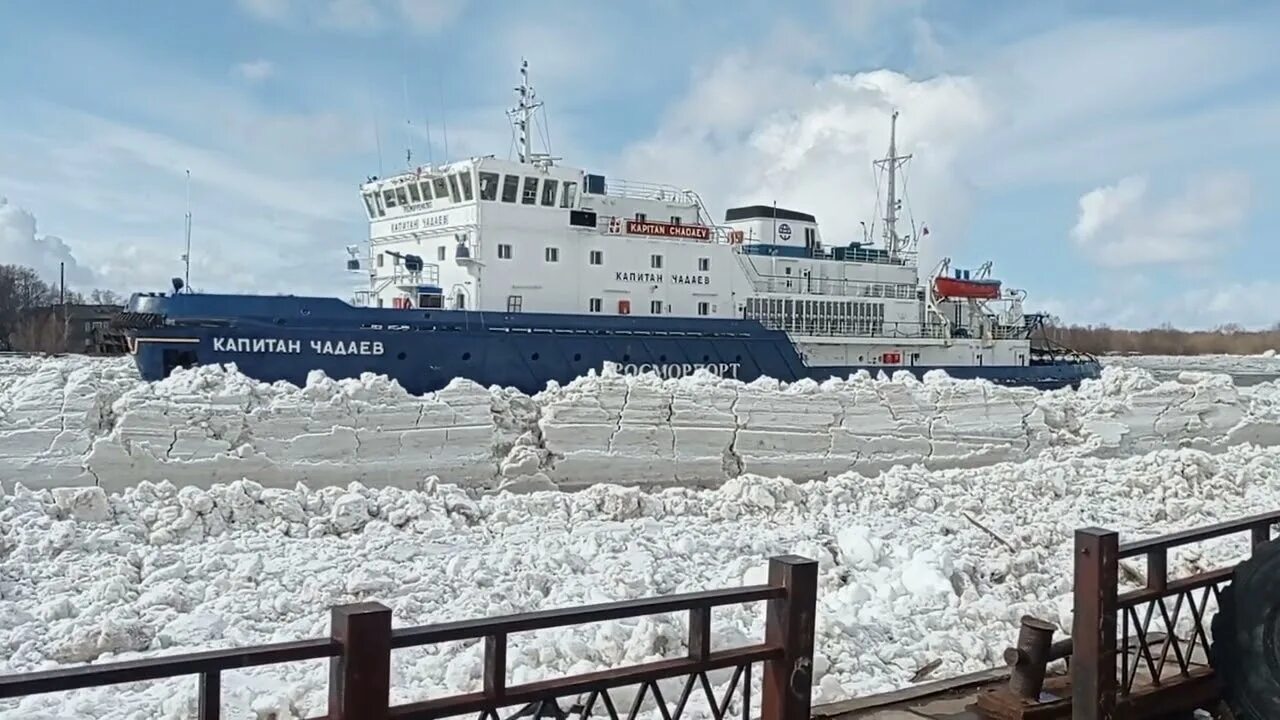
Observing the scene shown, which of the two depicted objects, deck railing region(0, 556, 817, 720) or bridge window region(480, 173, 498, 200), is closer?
deck railing region(0, 556, 817, 720)

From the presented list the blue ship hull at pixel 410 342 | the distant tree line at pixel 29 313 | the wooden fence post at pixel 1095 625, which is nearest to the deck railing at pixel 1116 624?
the wooden fence post at pixel 1095 625

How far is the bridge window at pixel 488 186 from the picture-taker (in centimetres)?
1617

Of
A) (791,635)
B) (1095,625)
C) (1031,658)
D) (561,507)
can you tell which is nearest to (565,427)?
(561,507)

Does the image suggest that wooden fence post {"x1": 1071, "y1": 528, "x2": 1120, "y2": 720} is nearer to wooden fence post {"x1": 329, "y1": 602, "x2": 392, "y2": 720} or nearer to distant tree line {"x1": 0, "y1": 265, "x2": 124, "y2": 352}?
wooden fence post {"x1": 329, "y1": 602, "x2": 392, "y2": 720}

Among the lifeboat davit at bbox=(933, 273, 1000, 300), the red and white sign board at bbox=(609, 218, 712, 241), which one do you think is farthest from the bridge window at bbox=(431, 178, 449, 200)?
the lifeboat davit at bbox=(933, 273, 1000, 300)

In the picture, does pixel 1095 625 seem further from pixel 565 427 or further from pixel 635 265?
pixel 635 265

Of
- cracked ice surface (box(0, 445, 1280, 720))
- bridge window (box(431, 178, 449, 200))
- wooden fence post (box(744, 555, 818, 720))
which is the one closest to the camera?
wooden fence post (box(744, 555, 818, 720))

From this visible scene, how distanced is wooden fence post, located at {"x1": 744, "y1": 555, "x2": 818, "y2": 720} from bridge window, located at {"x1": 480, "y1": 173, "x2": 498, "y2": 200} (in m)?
13.0

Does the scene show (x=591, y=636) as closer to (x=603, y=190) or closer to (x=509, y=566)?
(x=509, y=566)

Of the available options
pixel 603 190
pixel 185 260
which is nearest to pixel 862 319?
pixel 603 190

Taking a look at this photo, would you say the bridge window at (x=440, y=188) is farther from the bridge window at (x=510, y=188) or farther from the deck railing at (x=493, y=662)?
the deck railing at (x=493, y=662)

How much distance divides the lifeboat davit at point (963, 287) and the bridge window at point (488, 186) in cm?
994

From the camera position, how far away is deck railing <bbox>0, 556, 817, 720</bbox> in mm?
2801

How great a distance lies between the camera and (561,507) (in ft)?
33.2
